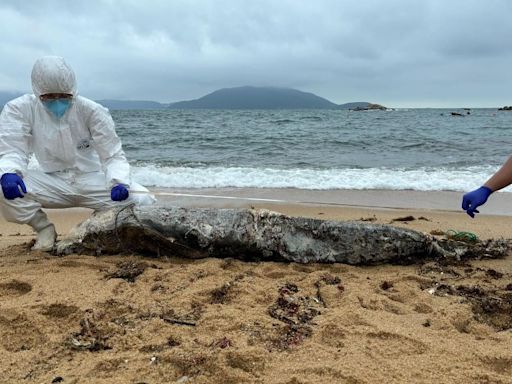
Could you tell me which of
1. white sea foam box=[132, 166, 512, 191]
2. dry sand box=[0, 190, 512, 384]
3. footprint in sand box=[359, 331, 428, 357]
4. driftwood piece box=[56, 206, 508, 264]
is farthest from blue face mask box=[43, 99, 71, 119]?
white sea foam box=[132, 166, 512, 191]

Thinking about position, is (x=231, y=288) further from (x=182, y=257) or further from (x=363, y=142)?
(x=363, y=142)

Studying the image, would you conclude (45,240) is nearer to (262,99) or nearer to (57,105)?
(57,105)

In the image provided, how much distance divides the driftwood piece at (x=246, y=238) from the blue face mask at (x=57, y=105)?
2.86 ft

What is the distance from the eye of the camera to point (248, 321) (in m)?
2.40

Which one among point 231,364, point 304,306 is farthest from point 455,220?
point 231,364

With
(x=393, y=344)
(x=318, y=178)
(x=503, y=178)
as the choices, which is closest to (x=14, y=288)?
(x=393, y=344)

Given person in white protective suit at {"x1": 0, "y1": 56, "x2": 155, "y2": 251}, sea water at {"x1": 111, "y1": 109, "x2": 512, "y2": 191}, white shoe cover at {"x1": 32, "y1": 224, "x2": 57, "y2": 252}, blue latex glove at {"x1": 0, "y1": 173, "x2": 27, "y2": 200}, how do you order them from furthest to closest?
1. sea water at {"x1": 111, "y1": 109, "x2": 512, "y2": 191}
2. white shoe cover at {"x1": 32, "y1": 224, "x2": 57, "y2": 252}
3. person in white protective suit at {"x1": 0, "y1": 56, "x2": 155, "y2": 251}
4. blue latex glove at {"x1": 0, "y1": 173, "x2": 27, "y2": 200}

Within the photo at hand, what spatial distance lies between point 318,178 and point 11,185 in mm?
5651

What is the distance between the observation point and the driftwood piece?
3.48 metres

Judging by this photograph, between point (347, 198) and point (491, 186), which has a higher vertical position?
point (491, 186)

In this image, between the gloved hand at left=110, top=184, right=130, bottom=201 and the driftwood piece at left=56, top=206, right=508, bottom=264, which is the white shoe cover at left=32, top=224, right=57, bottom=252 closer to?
the driftwood piece at left=56, top=206, right=508, bottom=264

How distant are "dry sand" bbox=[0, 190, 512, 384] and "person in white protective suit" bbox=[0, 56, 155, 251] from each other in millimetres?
457

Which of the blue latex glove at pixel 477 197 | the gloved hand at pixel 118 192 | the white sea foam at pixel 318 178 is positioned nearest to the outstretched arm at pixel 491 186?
the blue latex glove at pixel 477 197

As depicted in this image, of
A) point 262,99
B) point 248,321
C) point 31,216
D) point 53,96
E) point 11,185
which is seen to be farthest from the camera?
point 262,99
